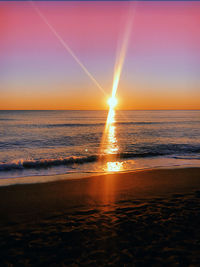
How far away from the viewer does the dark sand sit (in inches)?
157

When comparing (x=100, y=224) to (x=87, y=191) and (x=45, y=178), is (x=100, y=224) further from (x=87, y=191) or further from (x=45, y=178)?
(x=45, y=178)

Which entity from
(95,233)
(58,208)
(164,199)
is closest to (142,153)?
(164,199)

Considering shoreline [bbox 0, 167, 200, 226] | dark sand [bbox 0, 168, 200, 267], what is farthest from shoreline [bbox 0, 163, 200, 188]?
dark sand [bbox 0, 168, 200, 267]

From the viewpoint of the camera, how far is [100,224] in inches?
207

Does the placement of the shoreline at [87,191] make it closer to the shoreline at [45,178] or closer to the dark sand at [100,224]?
the dark sand at [100,224]

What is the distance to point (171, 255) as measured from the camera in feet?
13.1

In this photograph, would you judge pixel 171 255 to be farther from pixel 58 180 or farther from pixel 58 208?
pixel 58 180

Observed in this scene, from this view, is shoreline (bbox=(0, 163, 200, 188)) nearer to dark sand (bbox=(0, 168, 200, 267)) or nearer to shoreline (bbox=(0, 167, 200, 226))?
shoreline (bbox=(0, 167, 200, 226))

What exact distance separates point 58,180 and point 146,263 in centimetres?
666

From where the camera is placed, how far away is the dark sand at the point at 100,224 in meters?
3.99

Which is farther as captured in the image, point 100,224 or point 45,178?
point 45,178

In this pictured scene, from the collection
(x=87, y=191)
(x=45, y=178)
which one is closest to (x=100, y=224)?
(x=87, y=191)

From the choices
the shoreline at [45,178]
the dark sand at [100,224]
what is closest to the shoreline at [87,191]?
the dark sand at [100,224]

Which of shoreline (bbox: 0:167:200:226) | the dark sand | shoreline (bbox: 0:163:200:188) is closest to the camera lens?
the dark sand
